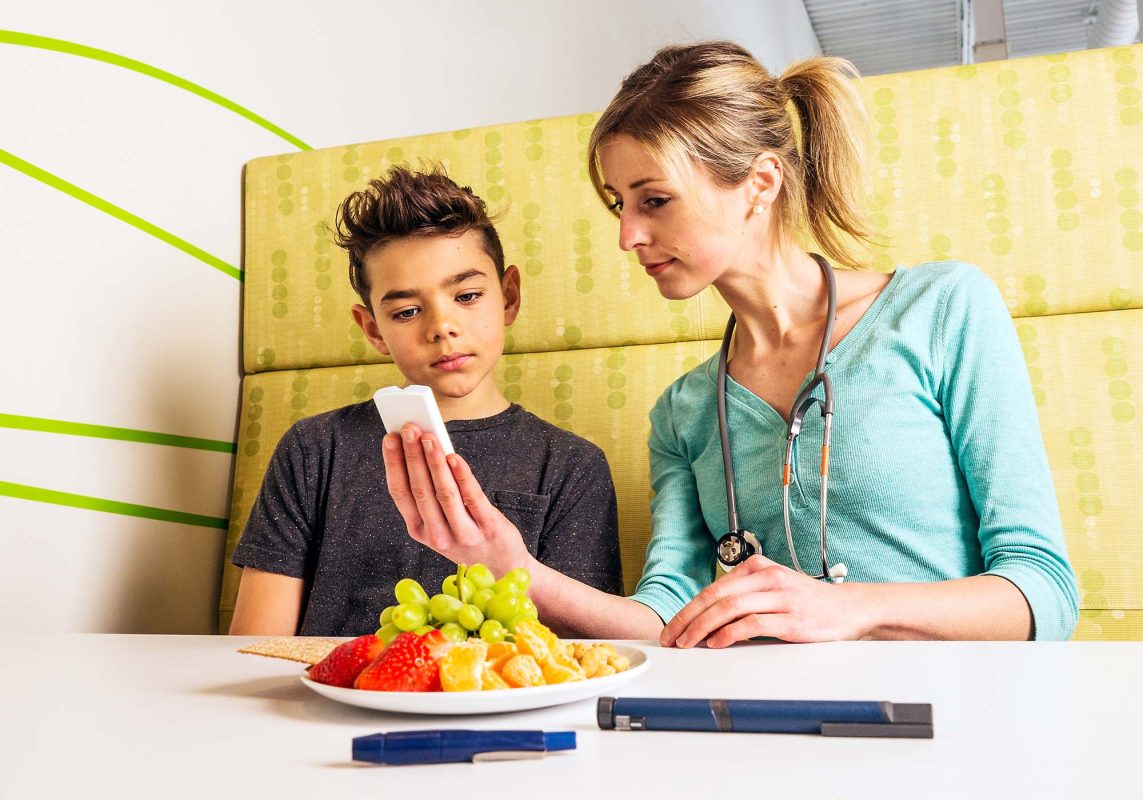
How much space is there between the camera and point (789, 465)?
117cm

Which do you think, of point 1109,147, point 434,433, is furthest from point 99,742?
point 1109,147

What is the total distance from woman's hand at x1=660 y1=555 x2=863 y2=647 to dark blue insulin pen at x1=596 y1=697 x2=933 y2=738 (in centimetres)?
31

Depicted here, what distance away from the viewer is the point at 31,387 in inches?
56.2

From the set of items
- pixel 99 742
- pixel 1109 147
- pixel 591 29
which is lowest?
pixel 99 742

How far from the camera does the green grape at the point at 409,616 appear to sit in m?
0.65

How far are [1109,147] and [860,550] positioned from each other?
0.73 metres

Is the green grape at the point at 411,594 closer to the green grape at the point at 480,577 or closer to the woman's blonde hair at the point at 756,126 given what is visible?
the green grape at the point at 480,577

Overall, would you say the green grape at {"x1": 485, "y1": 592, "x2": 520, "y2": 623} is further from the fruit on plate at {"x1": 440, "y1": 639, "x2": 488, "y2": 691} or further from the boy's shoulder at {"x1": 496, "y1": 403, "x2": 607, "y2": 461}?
the boy's shoulder at {"x1": 496, "y1": 403, "x2": 607, "y2": 461}

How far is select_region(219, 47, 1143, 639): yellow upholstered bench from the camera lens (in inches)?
54.3

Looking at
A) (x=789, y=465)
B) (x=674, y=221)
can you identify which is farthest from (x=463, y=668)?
(x=674, y=221)

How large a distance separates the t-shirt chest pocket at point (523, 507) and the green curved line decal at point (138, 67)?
3.01 ft

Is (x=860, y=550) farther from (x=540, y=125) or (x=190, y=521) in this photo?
(x=190, y=521)

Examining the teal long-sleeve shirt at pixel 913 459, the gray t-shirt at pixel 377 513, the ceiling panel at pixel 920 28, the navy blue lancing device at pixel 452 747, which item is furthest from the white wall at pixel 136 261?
the ceiling panel at pixel 920 28

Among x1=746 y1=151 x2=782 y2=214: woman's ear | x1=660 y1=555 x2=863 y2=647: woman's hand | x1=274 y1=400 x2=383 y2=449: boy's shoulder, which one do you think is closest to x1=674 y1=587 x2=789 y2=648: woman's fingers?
x1=660 y1=555 x2=863 y2=647: woman's hand
